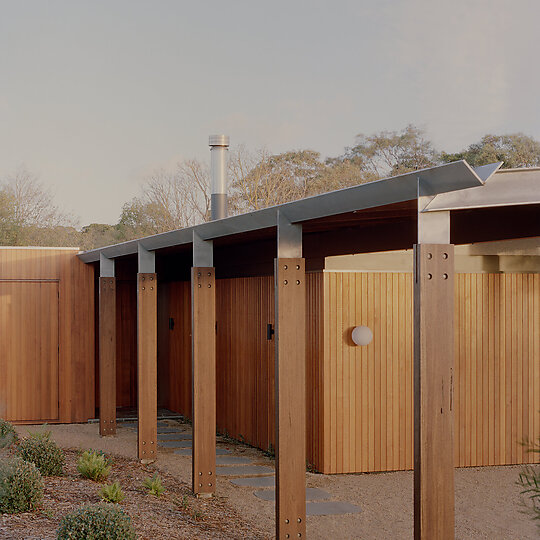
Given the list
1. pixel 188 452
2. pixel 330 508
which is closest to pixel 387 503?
pixel 330 508

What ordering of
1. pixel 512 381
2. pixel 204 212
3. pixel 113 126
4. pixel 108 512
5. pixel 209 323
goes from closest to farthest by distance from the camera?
pixel 108 512
pixel 209 323
pixel 512 381
pixel 204 212
pixel 113 126

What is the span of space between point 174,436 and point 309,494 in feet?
11.9

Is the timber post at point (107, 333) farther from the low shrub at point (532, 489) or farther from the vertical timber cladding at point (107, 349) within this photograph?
the low shrub at point (532, 489)

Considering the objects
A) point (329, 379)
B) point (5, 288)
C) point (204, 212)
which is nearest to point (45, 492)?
point (329, 379)

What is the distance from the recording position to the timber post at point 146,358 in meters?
8.98

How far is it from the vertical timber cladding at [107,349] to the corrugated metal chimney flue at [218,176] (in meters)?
2.59

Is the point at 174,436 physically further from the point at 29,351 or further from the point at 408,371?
the point at 408,371

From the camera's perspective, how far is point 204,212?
1259 inches

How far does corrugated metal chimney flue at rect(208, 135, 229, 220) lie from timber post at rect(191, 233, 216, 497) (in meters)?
5.67

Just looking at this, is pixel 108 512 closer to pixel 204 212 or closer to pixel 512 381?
pixel 512 381

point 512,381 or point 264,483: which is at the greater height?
point 512,381

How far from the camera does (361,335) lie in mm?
8352

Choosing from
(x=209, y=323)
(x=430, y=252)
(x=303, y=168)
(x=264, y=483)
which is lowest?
(x=264, y=483)

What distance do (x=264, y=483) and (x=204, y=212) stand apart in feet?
80.4
